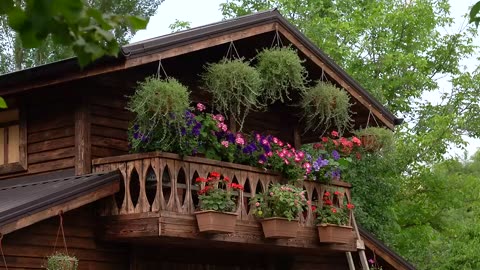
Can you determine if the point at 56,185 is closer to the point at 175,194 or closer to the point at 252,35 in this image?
the point at 175,194

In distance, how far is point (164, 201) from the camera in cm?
1028

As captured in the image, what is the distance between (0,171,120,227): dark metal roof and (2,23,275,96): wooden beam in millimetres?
1173

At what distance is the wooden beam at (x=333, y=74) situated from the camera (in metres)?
12.8

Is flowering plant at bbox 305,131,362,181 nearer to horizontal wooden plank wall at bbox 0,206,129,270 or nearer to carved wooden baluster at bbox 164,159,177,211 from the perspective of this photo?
carved wooden baluster at bbox 164,159,177,211

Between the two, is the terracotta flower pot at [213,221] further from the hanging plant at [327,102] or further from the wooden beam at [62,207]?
the hanging plant at [327,102]

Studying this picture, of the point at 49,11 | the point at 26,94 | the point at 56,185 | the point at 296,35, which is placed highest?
the point at 296,35

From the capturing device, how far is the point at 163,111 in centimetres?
1028

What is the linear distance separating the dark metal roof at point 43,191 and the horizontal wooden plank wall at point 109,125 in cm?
52

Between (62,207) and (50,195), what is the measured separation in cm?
21

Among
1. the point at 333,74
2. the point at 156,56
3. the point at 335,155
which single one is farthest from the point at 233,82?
the point at 333,74

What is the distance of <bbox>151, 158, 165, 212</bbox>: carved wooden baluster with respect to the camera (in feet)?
33.3

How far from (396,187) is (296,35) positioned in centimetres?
927

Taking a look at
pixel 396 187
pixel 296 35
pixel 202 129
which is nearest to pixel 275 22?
pixel 296 35

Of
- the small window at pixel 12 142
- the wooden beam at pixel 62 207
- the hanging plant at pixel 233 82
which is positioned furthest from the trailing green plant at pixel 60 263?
the hanging plant at pixel 233 82
